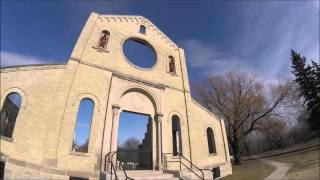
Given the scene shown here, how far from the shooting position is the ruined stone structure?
1035 centimetres

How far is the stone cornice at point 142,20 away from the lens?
1592 centimetres

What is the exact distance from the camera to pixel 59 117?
11086 mm

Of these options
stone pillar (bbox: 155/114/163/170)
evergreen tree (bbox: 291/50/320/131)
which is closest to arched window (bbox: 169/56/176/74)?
stone pillar (bbox: 155/114/163/170)

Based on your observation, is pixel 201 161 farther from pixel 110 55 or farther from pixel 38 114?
pixel 38 114

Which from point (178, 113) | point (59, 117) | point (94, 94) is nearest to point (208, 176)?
point (178, 113)

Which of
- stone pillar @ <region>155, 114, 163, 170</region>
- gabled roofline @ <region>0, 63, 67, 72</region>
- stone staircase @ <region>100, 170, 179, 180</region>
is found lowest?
stone staircase @ <region>100, 170, 179, 180</region>

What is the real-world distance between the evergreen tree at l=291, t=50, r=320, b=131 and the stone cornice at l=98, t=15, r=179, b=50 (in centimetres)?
1462

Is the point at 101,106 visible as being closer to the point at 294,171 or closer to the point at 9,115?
the point at 9,115

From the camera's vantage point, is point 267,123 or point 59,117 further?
point 267,123

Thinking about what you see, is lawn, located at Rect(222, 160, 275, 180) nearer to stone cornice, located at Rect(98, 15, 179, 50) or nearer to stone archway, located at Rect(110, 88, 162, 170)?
stone archway, located at Rect(110, 88, 162, 170)

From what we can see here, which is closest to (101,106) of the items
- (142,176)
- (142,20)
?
(142,176)

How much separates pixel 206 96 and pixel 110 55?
17112mm

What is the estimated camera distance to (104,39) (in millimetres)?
15062

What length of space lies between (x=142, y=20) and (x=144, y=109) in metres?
8.08
